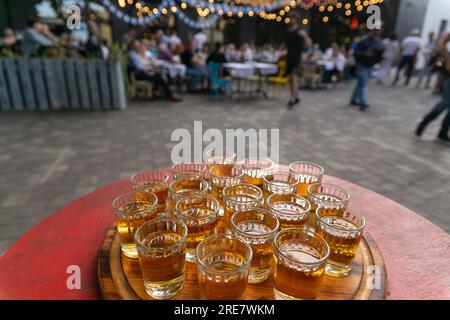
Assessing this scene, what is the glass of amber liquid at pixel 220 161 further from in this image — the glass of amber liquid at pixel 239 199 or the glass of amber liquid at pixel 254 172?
the glass of amber liquid at pixel 239 199

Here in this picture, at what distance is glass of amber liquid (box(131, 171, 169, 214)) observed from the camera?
1050mm

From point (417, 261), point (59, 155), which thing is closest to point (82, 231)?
point (417, 261)

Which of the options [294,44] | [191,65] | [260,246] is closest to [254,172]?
[260,246]

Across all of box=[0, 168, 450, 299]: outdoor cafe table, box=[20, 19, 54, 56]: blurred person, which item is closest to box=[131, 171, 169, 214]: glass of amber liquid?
box=[0, 168, 450, 299]: outdoor cafe table

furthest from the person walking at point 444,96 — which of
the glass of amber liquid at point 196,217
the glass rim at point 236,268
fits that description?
the glass rim at point 236,268

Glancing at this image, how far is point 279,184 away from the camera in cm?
109

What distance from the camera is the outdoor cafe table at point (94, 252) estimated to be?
2.60ft

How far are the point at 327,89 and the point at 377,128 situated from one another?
458cm

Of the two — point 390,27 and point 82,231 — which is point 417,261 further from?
point 390,27

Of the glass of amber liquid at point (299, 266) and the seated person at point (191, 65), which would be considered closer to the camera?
the glass of amber liquid at point (299, 266)

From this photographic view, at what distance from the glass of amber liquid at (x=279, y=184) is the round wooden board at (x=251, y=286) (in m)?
0.31

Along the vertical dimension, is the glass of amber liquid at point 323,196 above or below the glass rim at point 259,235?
below

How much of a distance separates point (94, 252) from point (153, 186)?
0.30m
